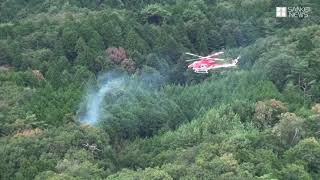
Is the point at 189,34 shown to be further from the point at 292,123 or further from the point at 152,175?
the point at 152,175

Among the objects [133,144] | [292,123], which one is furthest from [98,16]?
[292,123]

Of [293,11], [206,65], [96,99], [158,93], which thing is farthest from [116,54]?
[293,11]

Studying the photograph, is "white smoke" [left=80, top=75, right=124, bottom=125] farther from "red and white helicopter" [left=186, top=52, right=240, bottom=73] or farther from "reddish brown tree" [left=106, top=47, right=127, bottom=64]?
"red and white helicopter" [left=186, top=52, right=240, bottom=73]

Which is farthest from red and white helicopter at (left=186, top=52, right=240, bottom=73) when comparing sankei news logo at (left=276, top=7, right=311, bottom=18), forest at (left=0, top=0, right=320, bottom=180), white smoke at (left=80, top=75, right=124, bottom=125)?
sankei news logo at (left=276, top=7, right=311, bottom=18)

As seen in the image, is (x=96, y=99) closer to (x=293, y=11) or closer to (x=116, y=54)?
(x=116, y=54)

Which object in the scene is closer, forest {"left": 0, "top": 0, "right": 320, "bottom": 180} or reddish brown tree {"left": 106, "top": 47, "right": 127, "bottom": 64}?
forest {"left": 0, "top": 0, "right": 320, "bottom": 180}

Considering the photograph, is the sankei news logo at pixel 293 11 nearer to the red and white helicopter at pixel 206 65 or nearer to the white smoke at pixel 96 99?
the red and white helicopter at pixel 206 65
